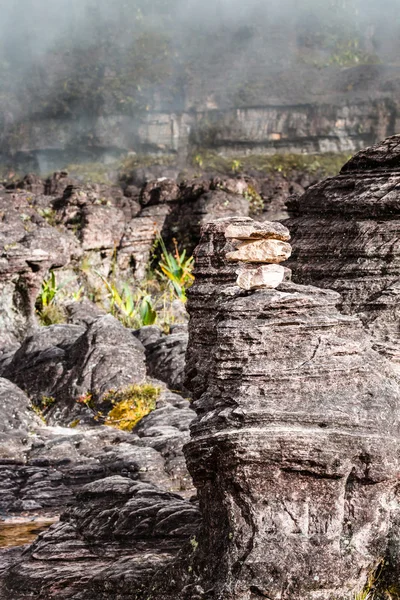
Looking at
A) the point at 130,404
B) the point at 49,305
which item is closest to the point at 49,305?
the point at 49,305

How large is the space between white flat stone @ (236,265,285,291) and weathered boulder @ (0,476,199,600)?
1.90 metres

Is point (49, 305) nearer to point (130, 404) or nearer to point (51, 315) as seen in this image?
point (51, 315)

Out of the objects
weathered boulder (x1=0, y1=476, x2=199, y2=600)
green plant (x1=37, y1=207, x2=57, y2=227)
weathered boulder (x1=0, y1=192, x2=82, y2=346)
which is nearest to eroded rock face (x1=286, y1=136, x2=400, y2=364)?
weathered boulder (x1=0, y1=476, x2=199, y2=600)

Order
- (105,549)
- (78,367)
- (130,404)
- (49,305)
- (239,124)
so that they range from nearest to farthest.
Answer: (105,549), (130,404), (78,367), (49,305), (239,124)

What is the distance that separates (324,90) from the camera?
49.0 meters

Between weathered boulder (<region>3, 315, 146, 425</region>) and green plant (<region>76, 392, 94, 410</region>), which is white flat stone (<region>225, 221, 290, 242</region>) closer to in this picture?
weathered boulder (<region>3, 315, 146, 425</region>)

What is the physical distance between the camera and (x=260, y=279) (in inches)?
275

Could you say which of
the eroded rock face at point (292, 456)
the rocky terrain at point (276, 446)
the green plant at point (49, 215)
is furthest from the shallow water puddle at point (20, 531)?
the green plant at point (49, 215)

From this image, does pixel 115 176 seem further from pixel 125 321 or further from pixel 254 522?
pixel 254 522

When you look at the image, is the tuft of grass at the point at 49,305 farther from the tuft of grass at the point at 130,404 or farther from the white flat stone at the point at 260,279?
the white flat stone at the point at 260,279

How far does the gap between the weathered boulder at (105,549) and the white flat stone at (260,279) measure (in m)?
1.90

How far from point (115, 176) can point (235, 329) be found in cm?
3818

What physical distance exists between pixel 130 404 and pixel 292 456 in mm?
11090

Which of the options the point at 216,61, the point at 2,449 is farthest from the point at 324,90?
the point at 2,449
